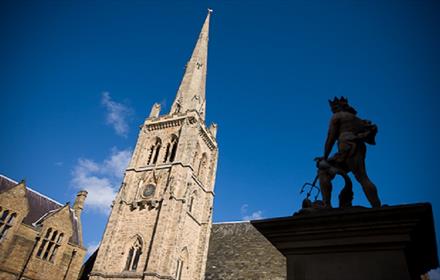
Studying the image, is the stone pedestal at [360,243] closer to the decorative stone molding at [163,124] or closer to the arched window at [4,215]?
the decorative stone molding at [163,124]

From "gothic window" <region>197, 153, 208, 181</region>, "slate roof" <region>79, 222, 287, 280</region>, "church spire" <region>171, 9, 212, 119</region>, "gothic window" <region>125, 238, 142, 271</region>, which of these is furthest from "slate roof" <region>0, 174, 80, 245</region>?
"church spire" <region>171, 9, 212, 119</region>

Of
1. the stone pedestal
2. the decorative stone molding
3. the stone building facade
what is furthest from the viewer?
the decorative stone molding

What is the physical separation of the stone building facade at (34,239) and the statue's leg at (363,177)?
2687 cm

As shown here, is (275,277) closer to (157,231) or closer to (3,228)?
(157,231)

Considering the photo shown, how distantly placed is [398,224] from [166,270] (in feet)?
66.4

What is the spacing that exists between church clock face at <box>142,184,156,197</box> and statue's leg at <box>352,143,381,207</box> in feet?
76.6

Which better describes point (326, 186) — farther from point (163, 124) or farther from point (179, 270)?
point (163, 124)

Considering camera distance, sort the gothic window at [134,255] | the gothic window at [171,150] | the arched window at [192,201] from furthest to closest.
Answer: the gothic window at [171,150] → the arched window at [192,201] → the gothic window at [134,255]

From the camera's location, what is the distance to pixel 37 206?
28.3 m

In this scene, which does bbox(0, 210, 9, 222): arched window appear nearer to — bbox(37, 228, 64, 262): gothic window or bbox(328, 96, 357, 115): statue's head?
bbox(37, 228, 64, 262): gothic window

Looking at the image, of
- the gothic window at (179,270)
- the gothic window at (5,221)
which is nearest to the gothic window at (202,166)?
the gothic window at (179,270)

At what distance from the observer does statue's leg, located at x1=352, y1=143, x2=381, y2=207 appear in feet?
12.5

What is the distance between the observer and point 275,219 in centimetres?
393

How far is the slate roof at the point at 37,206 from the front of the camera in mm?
26062
